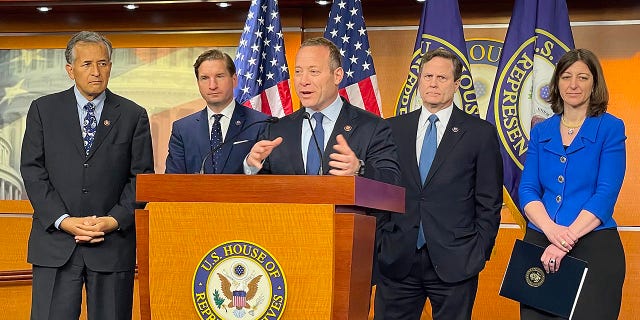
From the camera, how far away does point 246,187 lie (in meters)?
2.81

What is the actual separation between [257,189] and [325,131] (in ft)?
2.72

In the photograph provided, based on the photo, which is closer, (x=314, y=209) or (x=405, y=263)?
(x=314, y=209)

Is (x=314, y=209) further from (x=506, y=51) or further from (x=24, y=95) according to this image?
(x=24, y=95)

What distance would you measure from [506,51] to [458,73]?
116cm

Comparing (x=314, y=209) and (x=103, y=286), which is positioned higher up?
(x=314, y=209)

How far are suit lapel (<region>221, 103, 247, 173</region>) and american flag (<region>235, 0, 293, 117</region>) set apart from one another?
3.44 ft

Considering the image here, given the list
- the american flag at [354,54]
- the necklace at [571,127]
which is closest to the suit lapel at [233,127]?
the american flag at [354,54]

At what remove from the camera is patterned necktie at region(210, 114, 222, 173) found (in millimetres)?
4332

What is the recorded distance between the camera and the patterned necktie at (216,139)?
171 inches

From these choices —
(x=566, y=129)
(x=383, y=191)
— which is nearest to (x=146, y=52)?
(x=566, y=129)

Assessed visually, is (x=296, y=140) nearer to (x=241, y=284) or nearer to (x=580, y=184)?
(x=241, y=284)

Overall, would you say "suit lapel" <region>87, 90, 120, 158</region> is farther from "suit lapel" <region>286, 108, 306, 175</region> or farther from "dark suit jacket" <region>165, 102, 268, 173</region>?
"suit lapel" <region>286, 108, 306, 175</region>

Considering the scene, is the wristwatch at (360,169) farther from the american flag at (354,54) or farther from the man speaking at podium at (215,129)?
the american flag at (354,54)

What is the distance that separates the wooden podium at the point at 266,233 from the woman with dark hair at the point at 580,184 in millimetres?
1385
